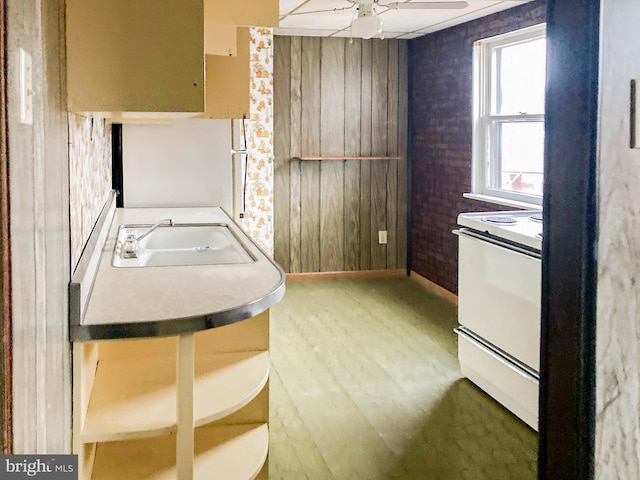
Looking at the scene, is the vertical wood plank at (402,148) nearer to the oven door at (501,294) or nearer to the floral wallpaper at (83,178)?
the oven door at (501,294)

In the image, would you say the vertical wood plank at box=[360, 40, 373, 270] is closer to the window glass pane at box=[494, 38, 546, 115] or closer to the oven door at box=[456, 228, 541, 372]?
the window glass pane at box=[494, 38, 546, 115]

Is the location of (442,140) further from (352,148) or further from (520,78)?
(520,78)

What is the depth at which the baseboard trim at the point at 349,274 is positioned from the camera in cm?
604

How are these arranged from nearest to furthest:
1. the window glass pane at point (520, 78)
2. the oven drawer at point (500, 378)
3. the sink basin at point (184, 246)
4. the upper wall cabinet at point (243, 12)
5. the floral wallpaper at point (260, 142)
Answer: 1. the upper wall cabinet at point (243, 12)
2. the sink basin at point (184, 246)
3. the oven drawer at point (500, 378)
4. the window glass pane at point (520, 78)
5. the floral wallpaper at point (260, 142)

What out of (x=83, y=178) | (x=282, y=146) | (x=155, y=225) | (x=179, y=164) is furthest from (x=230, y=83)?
(x=282, y=146)

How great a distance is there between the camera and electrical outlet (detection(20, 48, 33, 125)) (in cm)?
88

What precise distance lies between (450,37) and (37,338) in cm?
488

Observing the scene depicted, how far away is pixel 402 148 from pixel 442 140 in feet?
2.31

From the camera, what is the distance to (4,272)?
30.4 inches

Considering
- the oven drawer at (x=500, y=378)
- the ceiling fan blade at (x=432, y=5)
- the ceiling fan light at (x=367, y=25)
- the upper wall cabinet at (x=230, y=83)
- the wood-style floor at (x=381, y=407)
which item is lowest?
the wood-style floor at (x=381, y=407)

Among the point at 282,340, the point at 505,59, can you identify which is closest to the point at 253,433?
the point at 282,340

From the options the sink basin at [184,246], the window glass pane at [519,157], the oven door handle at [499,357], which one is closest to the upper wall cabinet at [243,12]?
Answer: the sink basin at [184,246]

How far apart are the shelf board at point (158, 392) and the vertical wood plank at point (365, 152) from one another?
4084 millimetres

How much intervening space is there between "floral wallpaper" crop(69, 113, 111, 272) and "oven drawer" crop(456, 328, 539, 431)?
1900 mm
